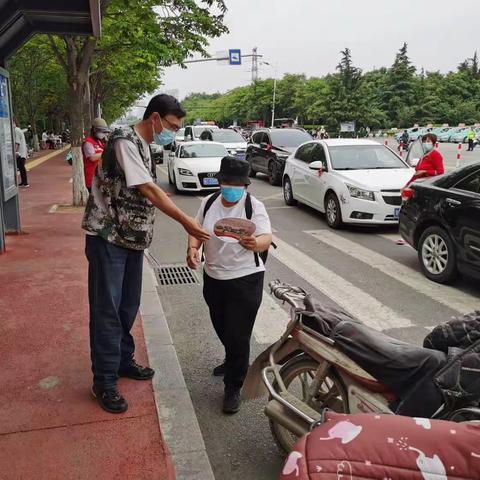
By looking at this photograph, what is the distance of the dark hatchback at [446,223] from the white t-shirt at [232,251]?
→ 11.0 feet

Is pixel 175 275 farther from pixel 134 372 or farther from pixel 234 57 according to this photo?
pixel 234 57

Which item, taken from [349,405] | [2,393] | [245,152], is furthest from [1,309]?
[245,152]

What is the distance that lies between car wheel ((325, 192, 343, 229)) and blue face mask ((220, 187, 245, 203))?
20.8ft

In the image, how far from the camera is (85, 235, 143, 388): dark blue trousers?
10.5 feet

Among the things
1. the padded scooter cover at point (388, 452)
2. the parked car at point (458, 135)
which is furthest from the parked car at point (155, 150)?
the parked car at point (458, 135)

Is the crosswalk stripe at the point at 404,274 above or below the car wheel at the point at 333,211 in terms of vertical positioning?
below

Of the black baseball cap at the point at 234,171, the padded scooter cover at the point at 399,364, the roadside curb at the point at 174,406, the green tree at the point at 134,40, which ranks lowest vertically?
the roadside curb at the point at 174,406

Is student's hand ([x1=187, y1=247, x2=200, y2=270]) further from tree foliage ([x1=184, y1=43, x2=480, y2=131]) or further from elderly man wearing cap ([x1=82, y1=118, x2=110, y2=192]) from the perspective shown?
tree foliage ([x1=184, y1=43, x2=480, y2=131])

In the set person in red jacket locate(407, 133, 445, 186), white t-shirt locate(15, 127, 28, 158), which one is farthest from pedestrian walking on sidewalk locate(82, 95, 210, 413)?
white t-shirt locate(15, 127, 28, 158)

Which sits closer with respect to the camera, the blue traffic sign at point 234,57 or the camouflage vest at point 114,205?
the camouflage vest at point 114,205

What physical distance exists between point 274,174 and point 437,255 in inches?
391

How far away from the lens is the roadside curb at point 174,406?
2887mm

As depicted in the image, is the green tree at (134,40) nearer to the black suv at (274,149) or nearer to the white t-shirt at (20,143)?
the white t-shirt at (20,143)

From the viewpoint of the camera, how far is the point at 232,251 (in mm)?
3293
